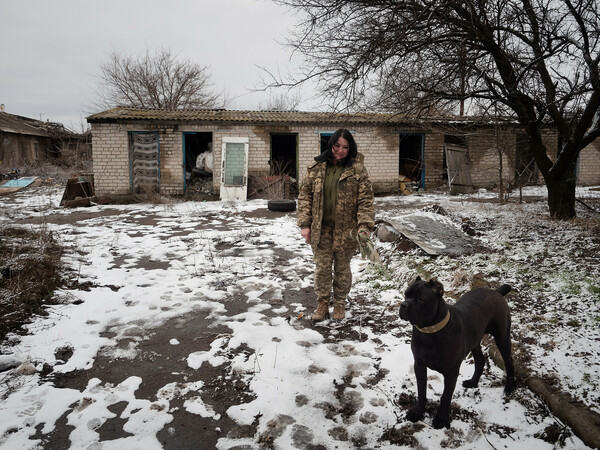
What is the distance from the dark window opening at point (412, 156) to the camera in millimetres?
16189

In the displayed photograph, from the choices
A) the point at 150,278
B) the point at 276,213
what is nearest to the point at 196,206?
the point at 276,213

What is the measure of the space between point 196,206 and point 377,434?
1054 centimetres

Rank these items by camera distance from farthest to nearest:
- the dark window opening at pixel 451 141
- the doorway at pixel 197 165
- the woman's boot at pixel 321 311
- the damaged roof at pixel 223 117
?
the dark window opening at pixel 451 141 < the doorway at pixel 197 165 < the damaged roof at pixel 223 117 < the woman's boot at pixel 321 311

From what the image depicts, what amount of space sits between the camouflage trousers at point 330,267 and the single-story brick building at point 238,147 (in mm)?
9662

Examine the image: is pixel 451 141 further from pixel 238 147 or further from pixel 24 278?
pixel 24 278

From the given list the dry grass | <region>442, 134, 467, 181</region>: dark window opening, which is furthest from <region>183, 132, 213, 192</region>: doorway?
<region>442, 134, 467, 181</region>: dark window opening

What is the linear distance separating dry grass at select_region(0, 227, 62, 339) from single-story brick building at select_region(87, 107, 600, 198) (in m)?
8.19

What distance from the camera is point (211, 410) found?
2.26 m

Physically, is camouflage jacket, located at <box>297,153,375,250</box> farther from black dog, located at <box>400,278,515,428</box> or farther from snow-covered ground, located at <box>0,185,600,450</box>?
black dog, located at <box>400,278,515,428</box>

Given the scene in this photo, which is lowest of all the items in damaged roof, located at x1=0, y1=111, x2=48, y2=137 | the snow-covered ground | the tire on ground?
the snow-covered ground

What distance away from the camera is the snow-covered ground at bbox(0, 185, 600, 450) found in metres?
2.06

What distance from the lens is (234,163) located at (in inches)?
535

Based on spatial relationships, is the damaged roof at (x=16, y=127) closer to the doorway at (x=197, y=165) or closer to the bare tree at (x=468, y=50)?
the doorway at (x=197, y=165)

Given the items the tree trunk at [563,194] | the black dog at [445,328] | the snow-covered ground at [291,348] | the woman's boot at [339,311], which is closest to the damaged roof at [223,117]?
the tree trunk at [563,194]
